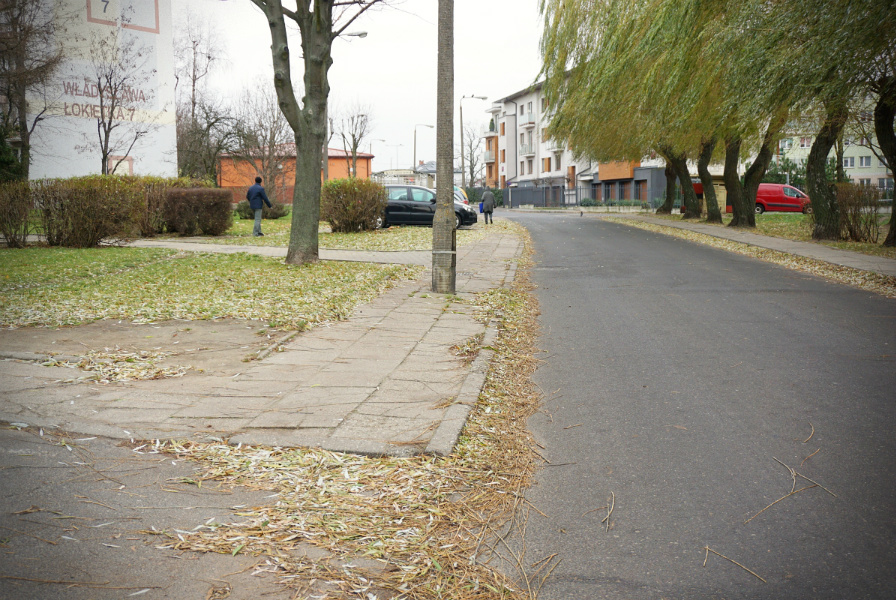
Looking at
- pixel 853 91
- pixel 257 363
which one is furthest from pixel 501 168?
pixel 257 363

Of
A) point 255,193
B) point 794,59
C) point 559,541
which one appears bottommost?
point 559,541

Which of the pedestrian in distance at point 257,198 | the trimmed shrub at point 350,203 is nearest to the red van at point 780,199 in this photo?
the trimmed shrub at point 350,203

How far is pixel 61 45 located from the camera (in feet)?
98.6

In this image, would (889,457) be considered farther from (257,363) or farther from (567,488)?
(257,363)

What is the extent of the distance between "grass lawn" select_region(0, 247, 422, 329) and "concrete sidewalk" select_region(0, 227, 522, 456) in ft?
5.24

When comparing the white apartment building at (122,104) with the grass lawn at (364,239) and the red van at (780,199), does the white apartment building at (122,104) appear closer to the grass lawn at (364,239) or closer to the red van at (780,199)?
the grass lawn at (364,239)

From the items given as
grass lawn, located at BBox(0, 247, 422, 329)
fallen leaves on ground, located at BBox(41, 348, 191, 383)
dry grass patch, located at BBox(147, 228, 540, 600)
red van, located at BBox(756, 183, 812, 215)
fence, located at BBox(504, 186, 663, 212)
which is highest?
fence, located at BBox(504, 186, 663, 212)

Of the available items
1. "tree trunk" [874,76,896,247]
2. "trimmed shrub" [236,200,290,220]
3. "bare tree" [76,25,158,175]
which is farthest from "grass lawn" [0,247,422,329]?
"trimmed shrub" [236,200,290,220]

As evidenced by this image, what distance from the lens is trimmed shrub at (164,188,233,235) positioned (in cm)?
2119

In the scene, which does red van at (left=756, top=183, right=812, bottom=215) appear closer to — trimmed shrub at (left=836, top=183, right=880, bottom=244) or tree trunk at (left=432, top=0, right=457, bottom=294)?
trimmed shrub at (left=836, top=183, right=880, bottom=244)

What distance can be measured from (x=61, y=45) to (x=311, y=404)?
31.0 m

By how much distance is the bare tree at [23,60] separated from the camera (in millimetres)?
24656

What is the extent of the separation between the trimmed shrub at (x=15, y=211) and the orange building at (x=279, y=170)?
19.6 metres

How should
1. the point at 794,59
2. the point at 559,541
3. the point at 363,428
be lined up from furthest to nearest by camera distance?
the point at 794,59, the point at 363,428, the point at 559,541
